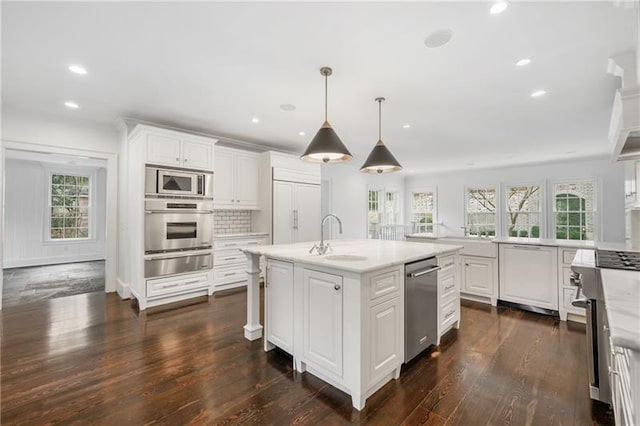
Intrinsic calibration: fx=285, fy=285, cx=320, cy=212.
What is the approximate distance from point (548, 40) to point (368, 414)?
2.94m

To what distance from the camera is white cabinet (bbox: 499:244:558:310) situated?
3387mm

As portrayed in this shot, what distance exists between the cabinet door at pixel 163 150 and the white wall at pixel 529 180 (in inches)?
295

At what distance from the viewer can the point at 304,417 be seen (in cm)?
177

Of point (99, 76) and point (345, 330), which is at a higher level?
point (99, 76)

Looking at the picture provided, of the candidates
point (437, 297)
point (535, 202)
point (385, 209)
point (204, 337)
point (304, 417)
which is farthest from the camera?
point (385, 209)

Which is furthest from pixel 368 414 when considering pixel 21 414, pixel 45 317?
pixel 45 317

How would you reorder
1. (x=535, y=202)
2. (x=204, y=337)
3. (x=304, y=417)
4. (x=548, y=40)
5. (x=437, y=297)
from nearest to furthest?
(x=304, y=417) < (x=548, y=40) < (x=437, y=297) < (x=204, y=337) < (x=535, y=202)

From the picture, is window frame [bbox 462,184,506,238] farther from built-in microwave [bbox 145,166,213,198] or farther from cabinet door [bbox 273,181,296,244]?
built-in microwave [bbox 145,166,213,198]

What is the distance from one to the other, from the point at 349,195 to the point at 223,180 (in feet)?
11.9

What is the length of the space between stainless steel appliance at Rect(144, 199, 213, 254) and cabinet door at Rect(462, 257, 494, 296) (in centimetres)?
376

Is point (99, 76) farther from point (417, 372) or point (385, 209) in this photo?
point (385, 209)

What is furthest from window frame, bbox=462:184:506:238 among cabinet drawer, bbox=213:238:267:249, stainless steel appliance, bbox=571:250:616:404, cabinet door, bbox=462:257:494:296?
stainless steel appliance, bbox=571:250:616:404

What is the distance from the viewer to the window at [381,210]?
821 cm

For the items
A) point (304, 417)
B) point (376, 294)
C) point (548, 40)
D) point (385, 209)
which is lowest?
point (304, 417)
